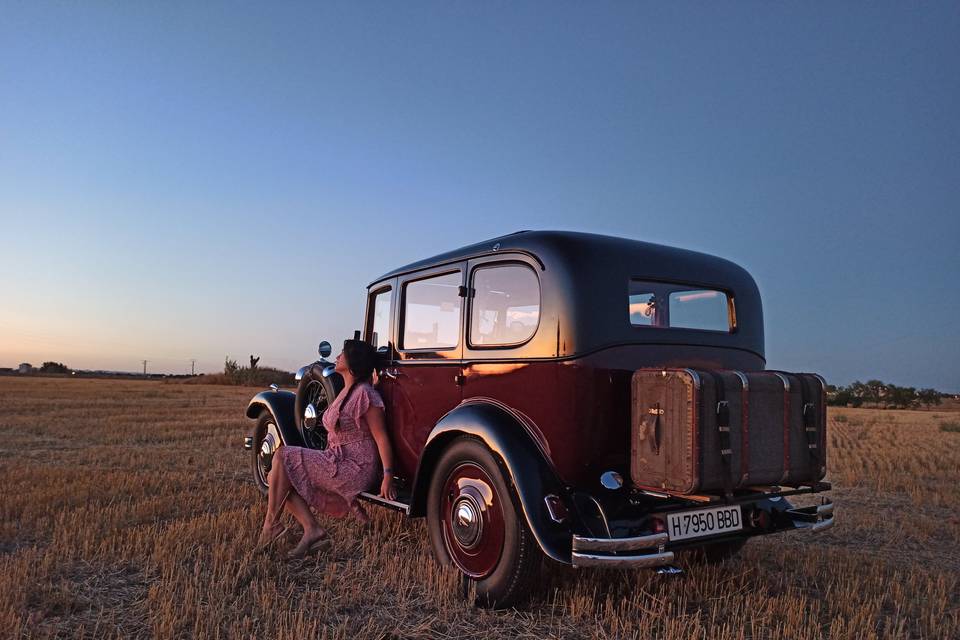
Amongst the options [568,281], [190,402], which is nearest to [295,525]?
[568,281]

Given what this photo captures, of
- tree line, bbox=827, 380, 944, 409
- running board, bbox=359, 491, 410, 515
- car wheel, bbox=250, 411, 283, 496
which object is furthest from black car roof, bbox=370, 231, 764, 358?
tree line, bbox=827, 380, 944, 409

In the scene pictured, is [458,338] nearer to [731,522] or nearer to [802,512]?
[731,522]

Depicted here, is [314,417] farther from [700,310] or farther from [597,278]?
[700,310]

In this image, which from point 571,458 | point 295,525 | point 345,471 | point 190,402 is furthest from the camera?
point 190,402

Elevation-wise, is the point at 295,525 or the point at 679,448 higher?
the point at 679,448

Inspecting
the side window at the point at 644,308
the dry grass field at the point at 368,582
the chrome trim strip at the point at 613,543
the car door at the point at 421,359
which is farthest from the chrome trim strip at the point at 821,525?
the car door at the point at 421,359

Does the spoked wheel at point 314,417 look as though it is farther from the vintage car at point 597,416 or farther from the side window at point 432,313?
the vintage car at point 597,416

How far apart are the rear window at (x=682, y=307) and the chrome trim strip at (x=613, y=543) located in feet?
4.70

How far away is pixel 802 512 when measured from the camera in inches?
176

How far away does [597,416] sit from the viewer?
12.6ft

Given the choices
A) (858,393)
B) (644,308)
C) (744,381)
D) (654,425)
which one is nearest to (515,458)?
(654,425)

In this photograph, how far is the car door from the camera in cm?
477

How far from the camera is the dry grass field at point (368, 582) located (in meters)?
3.70

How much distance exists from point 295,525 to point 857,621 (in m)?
4.06
